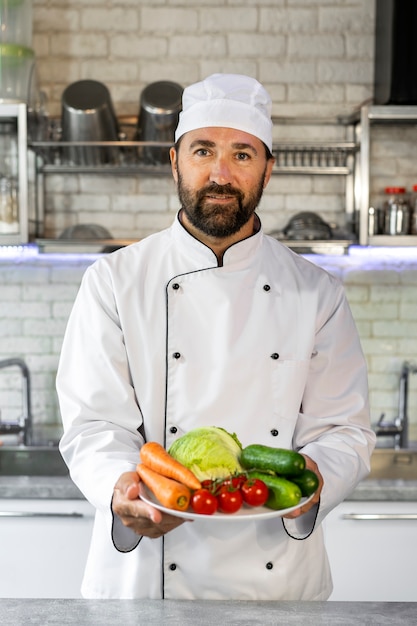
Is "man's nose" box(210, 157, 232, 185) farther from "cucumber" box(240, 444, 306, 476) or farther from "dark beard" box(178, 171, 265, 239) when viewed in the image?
"cucumber" box(240, 444, 306, 476)

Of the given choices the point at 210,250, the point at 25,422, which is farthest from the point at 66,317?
the point at 210,250

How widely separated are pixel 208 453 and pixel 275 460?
0.12 metres

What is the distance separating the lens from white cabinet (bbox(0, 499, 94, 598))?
2816 millimetres

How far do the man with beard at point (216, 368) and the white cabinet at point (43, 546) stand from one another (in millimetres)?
896

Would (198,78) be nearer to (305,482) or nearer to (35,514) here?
(35,514)

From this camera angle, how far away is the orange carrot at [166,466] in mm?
1492

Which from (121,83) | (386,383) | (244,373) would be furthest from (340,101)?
(244,373)

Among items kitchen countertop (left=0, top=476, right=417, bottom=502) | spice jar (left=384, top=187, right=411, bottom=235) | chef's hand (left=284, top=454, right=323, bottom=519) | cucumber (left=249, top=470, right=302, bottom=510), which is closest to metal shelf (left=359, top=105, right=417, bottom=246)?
spice jar (left=384, top=187, right=411, bottom=235)

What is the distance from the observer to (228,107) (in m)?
1.99

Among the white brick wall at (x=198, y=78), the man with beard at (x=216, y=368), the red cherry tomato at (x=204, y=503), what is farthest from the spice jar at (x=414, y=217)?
the red cherry tomato at (x=204, y=503)

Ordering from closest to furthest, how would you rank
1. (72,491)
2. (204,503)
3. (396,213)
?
(204,503) < (72,491) < (396,213)

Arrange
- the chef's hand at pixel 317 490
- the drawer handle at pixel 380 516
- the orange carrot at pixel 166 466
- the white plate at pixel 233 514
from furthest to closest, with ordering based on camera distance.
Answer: the drawer handle at pixel 380 516, the chef's hand at pixel 317 490, the orange carrot at pixel 166 466, the white plate at pixel 233 514

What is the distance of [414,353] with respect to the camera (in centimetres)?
354

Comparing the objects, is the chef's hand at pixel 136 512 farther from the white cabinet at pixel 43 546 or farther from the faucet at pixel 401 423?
the faucet at pixel 401 423
